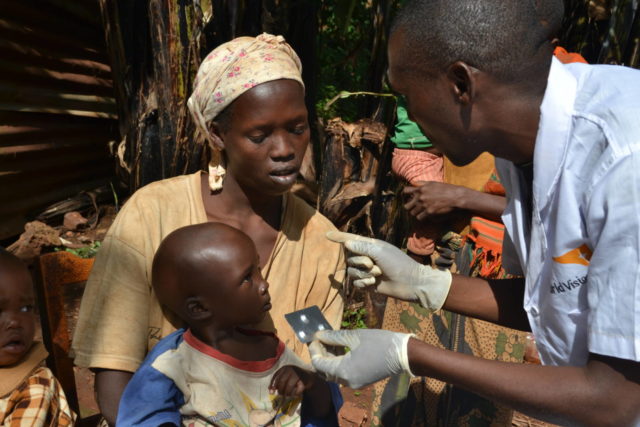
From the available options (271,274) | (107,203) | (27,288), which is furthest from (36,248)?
(271,274)

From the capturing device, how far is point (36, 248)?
5.10m

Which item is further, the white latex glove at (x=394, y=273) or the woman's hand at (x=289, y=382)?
the white latex glove at (x=394, y=273)

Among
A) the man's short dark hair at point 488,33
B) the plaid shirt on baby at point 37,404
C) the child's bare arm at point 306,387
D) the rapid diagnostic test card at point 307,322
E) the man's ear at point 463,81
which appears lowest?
the plaid shirt on baby at point 37,404

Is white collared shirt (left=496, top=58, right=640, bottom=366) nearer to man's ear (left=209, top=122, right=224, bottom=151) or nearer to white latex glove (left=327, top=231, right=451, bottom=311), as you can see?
white latex glove (left=327, top=231, right=451, bottom=311)

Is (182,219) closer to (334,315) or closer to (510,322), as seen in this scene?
(334,315)

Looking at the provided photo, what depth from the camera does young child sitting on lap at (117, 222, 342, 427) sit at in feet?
6.13

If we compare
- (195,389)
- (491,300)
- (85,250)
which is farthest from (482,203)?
(85,250)

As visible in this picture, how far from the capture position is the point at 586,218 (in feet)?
4.91

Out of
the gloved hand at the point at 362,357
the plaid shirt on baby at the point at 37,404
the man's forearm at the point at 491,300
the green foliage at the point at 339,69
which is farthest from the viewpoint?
the green foliage at the point at 339,69

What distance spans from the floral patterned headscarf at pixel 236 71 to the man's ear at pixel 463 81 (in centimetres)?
68

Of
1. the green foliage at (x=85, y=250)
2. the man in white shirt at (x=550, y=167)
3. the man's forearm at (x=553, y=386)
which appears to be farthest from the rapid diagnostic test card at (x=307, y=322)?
the green foliage at (x=85, y=250)

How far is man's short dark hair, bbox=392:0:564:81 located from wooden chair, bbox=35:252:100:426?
4.93 ft

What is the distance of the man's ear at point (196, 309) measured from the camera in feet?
6.29

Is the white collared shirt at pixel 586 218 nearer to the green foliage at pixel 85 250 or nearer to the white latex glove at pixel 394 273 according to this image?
the white latex glove at pixel 394 273
